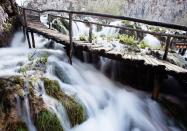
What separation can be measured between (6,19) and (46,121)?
5.32 metres

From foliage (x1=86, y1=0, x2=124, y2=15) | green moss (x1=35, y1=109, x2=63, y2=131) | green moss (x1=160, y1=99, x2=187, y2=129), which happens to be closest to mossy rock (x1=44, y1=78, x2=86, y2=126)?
green moss (x1=35, y1=109, x2=63, y2=131)

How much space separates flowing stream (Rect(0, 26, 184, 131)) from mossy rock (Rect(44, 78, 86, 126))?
3.8 inches

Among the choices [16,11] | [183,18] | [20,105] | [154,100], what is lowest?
[183,18]

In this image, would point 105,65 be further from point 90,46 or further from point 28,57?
point 28,57

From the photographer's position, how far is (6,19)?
8.44 metres

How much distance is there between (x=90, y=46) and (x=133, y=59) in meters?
1.24

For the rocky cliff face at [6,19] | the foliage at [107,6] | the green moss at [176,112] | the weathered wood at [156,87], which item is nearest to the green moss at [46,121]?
the weathered wood at [156,87]

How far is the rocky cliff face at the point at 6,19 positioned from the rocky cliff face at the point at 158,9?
4457cm

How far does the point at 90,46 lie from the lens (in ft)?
19.4

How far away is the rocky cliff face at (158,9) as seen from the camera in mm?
51906

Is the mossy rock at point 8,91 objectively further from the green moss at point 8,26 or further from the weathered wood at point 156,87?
the green moss at point 8,26

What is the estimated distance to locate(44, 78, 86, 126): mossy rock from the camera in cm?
474

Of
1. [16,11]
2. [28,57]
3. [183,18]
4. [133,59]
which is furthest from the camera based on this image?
[183,18]

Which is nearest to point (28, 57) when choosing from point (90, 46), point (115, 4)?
point (90, 46)
